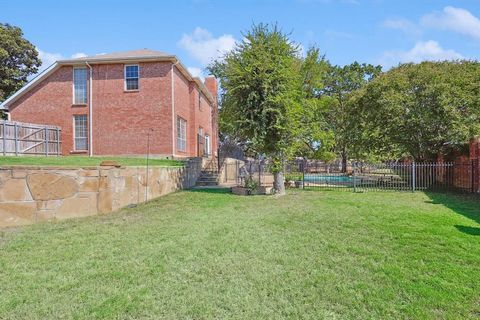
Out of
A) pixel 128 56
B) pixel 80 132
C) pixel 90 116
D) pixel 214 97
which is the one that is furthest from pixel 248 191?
pixel 214 97

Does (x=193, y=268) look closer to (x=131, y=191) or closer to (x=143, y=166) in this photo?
(x=131, y=191)

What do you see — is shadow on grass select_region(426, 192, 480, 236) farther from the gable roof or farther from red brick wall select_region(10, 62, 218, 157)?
the gable roof

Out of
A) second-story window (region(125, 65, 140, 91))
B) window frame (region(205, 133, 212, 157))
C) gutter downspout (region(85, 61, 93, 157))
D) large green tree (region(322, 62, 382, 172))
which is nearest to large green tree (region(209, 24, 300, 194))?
second-story window (region(125, 65, 140, 91))

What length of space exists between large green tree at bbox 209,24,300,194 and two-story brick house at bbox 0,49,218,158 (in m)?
5.61

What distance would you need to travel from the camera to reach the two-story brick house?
A: 1936 centimetres

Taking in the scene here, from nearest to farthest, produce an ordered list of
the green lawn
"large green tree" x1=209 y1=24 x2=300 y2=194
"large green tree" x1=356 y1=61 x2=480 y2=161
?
the green lawn → "large green tree" x1=209 y1=24 x2=300 y2=194 → "large green tree" x1=356 y1=61 x2=480 y2=161

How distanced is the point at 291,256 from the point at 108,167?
274 inches

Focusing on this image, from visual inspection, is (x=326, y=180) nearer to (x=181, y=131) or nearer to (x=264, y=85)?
(x=264, y=85)

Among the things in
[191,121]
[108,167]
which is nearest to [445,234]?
[108,167]

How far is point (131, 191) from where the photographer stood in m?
11.9

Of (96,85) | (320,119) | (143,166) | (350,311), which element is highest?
(96,85)

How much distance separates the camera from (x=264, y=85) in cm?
1414

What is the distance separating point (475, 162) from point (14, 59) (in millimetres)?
40608

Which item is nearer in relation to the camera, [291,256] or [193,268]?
[193,268]
